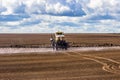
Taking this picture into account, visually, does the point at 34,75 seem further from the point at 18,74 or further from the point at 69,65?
the point at 69,65

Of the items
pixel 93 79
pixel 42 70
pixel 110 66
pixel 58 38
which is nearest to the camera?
pixel 93 79

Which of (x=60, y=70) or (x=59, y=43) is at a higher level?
(x=59, y=43)

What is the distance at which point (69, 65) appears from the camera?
35.4 metres

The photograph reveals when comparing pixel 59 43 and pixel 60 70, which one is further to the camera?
pixel 59 43

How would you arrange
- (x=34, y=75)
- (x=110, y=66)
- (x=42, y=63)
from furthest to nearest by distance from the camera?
(x=42, y=63) < (x=110, y=66) < (x=34, y=75)

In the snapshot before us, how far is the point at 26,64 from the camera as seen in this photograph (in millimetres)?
36469

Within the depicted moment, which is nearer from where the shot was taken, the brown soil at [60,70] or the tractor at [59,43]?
the brown soil at [60,70]

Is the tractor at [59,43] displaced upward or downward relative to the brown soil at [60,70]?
upward

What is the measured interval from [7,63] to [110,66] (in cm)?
1187

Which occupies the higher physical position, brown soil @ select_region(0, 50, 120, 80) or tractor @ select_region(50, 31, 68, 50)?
tractor @ select_region(50, 31, 68, 50)

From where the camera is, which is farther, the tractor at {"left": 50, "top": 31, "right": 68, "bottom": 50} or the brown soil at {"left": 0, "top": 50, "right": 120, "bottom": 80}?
the tractor at {"left": 50, "top": 31, "right": 68, "bottom": 50}

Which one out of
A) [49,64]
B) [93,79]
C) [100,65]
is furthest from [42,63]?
[93,79]

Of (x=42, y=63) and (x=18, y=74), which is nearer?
(x=18, y=74)

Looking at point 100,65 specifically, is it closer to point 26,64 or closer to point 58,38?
point 26,64
